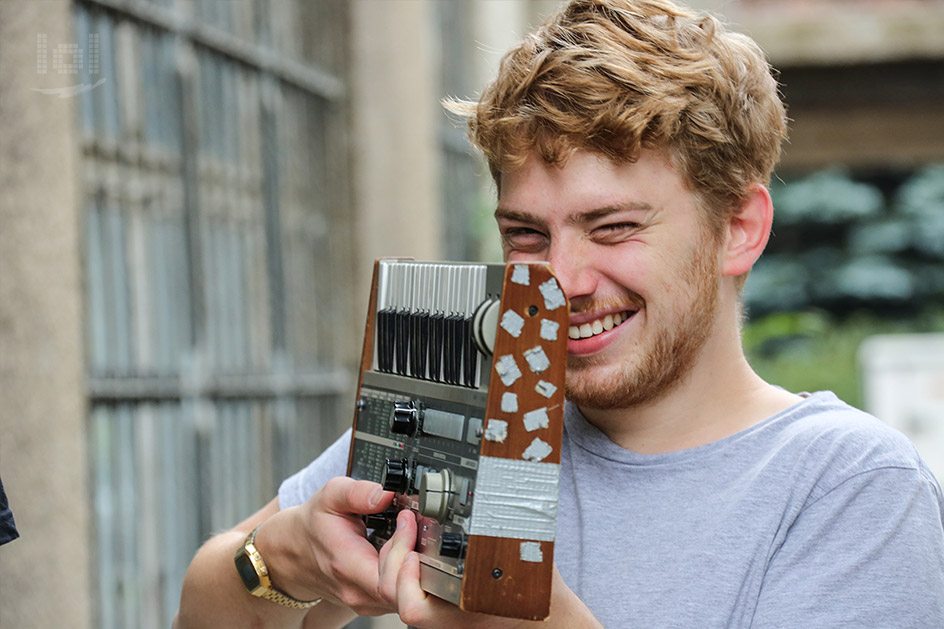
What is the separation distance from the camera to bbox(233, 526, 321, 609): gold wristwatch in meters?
1.95

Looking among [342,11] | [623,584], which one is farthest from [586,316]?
[342,11]

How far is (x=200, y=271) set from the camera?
4027 mm

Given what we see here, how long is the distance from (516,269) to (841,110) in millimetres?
6567

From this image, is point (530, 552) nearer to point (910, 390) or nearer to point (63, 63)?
point (63, 63)

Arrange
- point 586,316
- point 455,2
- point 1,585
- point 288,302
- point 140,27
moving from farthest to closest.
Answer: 1. point 455,2
2. point 288,302
3. point 140,27
4. point 1,585
5. point 586,316

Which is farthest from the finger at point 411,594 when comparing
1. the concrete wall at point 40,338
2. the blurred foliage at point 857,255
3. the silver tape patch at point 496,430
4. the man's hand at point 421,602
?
the blurred foliage at point 857,255

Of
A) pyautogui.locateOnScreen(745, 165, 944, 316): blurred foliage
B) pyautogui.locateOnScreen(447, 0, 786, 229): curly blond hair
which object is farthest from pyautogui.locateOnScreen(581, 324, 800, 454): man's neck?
pyautogui.locateOnScreen(745, 165, 944, 316): blurred foliage

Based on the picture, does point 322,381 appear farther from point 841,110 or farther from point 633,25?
point 841,110

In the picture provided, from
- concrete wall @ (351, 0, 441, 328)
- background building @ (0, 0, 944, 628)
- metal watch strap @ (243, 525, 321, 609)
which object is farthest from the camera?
concrete wall @ (351, 0, 441, 328)

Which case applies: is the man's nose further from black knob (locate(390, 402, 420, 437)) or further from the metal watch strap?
the metal watch strap

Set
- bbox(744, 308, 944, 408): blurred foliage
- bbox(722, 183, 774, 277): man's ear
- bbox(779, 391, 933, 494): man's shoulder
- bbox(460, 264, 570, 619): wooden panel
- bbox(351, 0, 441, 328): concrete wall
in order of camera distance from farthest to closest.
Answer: bbox(744, 308, 944, 408): blurred foliage < bbox(351, 0, 441, 328): concrete wall < bbox(722, 183, 774, 277): man's ear < bbox(779, 391, 933, 494): man's shoulder < bbox(460, 264, 570, 619): wooden panel

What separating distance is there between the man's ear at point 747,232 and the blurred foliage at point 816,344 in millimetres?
6291

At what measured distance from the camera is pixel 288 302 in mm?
4754

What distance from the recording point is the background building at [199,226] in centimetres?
282
